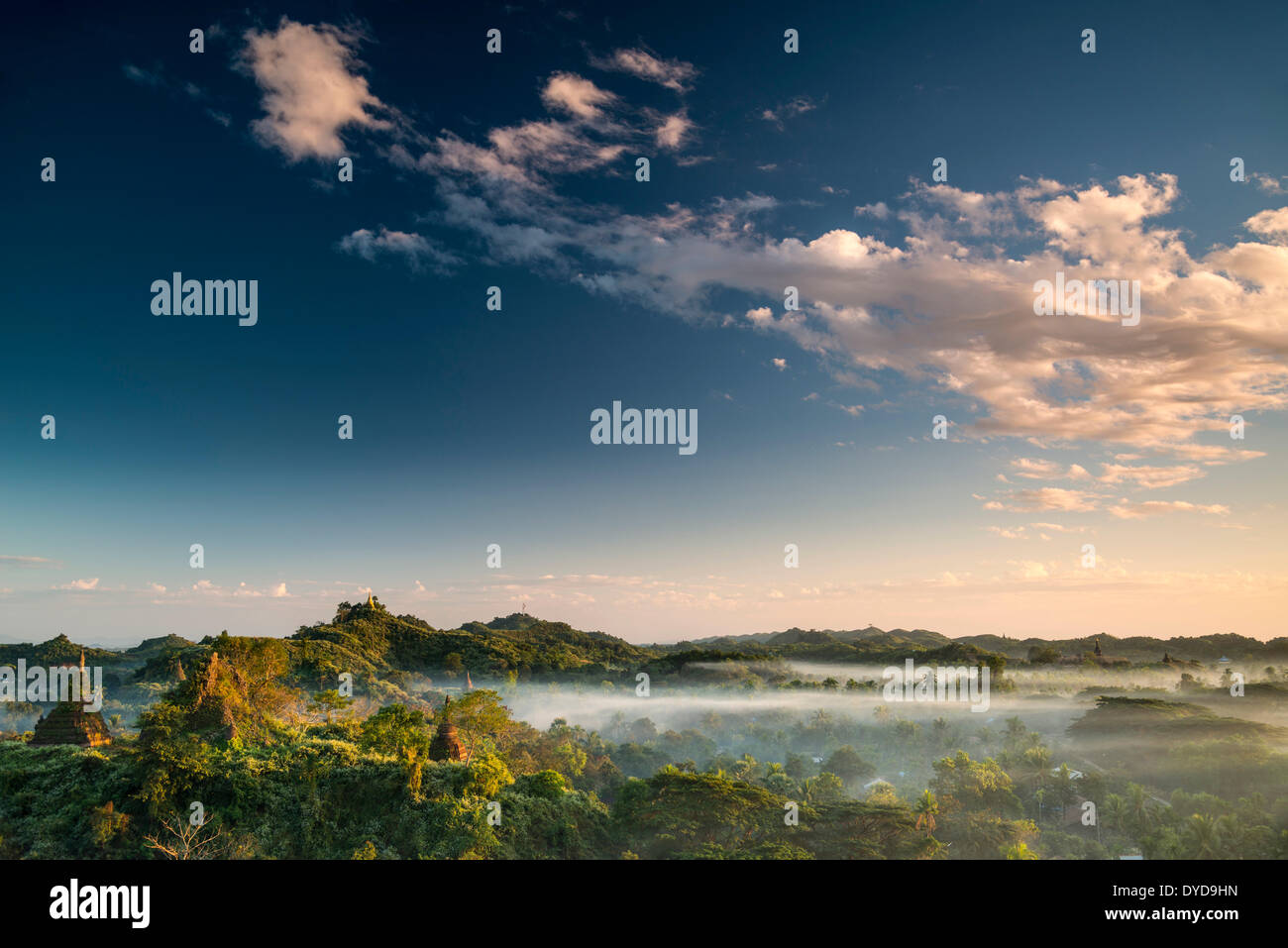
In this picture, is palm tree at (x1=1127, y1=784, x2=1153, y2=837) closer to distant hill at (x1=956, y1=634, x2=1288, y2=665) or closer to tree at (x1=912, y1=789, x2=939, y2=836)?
tree at (x1=912, y1=789, x2=939, y2=836)

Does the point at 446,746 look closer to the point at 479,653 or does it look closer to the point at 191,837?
the point at 191,837

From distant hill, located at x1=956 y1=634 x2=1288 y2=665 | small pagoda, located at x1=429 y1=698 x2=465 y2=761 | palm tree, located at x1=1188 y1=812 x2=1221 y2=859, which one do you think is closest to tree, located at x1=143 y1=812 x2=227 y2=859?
small pagoda, located at x1=429 y1=698 x2=465 y2=761

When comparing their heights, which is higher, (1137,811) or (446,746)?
(446,746)

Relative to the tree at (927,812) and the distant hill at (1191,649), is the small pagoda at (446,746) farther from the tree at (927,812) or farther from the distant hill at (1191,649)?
the distant hill at (1191,649)

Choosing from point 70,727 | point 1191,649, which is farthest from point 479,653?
point 1191,649

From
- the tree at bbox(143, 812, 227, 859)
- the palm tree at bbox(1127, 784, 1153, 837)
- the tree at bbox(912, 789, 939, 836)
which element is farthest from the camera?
the palm tree at bbox(1127, 784, 1153, 837)

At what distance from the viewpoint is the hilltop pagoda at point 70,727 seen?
39312mm

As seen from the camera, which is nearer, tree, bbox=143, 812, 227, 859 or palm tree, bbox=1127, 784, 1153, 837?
tree, bbox=143, 812, 227, 859

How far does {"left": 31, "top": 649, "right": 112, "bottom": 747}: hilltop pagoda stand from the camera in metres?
39.3

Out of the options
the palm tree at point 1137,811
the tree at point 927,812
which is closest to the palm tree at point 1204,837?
the palm tree at point 1137,811

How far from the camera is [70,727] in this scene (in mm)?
39812
